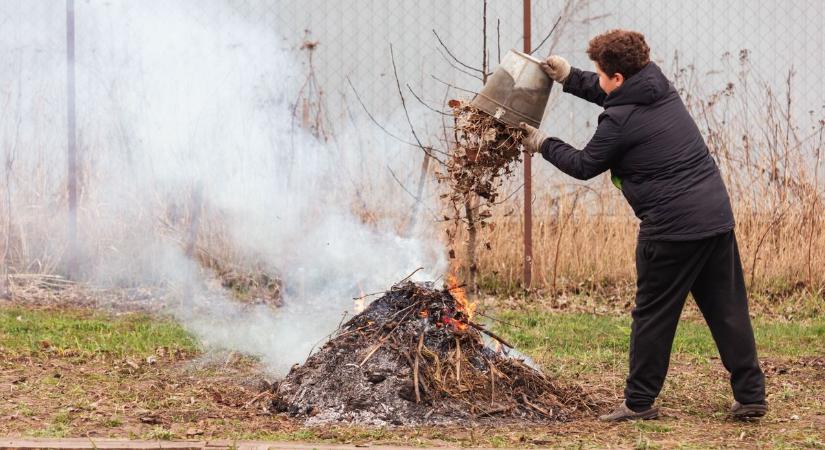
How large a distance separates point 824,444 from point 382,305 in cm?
244

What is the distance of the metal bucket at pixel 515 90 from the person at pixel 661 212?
0.23m

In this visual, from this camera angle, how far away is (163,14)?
33.5 feet

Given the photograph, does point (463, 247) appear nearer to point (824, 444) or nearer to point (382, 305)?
point (382, 305)

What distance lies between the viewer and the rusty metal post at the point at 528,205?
9.56m

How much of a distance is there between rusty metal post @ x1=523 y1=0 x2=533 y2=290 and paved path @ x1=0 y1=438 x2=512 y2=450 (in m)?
5.22

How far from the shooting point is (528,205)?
378 inches

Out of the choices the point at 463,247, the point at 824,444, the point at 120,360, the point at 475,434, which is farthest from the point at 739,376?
the point at 463,247

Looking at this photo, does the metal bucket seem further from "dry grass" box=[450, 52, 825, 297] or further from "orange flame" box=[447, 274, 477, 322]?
"dry grass" box=[450, 52, 825, 297]

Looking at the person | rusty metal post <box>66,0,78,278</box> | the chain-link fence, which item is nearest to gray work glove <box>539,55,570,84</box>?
the person

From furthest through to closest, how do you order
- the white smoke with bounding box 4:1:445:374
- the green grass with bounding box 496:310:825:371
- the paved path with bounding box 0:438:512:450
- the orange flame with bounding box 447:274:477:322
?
the white smoke with bounding box 4:1:445:374
the green grass with bounding box 496:310:825:371
the orange flame with bounding box 447:274:477:322
the paved path with bounding box 0:438:512:450

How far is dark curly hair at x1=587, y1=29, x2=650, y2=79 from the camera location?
5.15 metres

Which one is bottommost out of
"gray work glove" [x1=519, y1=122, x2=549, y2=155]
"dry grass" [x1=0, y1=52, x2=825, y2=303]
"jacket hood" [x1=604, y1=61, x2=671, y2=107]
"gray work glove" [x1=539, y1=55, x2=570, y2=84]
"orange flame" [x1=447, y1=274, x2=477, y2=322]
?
"orange flame" [x1=447, y1=274, x2=477, y2=322]

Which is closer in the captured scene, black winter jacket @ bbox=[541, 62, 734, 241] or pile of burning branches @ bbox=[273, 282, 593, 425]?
black winter jacket @ bbox=[541, 62, 734, 241]

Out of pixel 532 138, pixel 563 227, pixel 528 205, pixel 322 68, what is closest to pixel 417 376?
pixel 532 138
